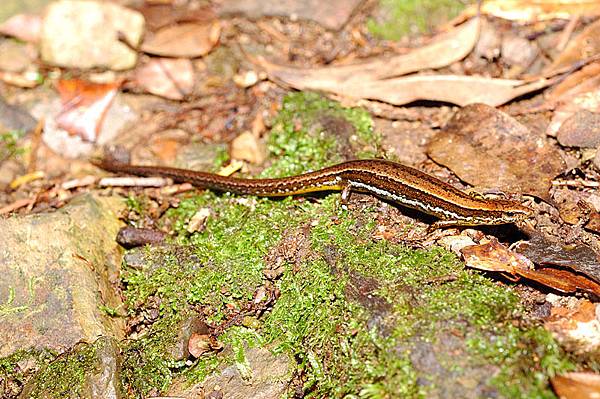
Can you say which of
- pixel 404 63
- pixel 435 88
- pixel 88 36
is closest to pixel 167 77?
pixel 88 36

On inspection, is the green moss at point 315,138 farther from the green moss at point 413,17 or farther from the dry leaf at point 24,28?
the dry leaf at point 24,28

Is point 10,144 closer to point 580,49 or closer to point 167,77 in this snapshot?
point 167,77

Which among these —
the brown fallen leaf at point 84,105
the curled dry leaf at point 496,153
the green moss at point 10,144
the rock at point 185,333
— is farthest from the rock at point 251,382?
the green moss at point 10,144

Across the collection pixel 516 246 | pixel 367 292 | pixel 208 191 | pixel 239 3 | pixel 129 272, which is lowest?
pixel 129 272

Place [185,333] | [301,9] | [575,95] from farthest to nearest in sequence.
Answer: [301,9], [575,95], [185,333]

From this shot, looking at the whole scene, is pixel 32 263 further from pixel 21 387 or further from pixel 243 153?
pixel 243 153

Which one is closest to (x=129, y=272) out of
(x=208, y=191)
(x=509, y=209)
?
(x=208, y=191)

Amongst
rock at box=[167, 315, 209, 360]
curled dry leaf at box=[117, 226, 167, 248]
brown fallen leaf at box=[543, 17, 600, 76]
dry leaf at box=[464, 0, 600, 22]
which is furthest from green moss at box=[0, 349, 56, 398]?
dry leaf at box=[464, 0, 600, 22]
